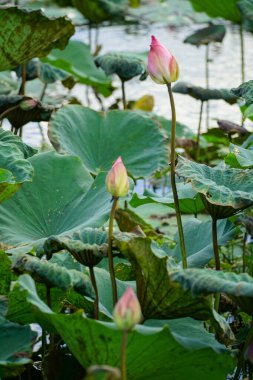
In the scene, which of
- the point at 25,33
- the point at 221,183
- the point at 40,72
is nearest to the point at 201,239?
the point at 221,183

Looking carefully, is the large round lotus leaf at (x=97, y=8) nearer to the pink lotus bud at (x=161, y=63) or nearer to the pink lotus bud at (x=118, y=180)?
the pink lotus bud at (x=161, y=63)

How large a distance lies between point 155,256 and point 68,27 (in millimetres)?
1033

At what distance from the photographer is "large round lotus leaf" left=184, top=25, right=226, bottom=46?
3.48m

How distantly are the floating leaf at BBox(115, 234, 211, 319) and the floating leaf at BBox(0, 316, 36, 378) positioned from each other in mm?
197

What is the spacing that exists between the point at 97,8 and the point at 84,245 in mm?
3217

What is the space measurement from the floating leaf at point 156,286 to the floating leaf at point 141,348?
0.17 feet

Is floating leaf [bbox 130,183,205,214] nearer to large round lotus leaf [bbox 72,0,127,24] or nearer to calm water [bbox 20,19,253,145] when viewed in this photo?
calm water [bbox 20,19,253,145]

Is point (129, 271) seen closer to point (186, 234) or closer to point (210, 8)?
point (186, 234)

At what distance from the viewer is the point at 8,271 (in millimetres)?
1575

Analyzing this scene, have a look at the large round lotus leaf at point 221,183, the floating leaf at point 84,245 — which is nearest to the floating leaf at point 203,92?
the large round lotus leaf at point 221,183

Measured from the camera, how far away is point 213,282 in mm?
1276

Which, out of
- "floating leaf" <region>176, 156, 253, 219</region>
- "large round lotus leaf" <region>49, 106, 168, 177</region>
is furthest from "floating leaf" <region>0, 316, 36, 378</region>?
"large round lotus leaf" <region>49, 106, 168, 177</region>

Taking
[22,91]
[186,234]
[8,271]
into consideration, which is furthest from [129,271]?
[22,91]

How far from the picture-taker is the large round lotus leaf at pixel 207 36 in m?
3.48
